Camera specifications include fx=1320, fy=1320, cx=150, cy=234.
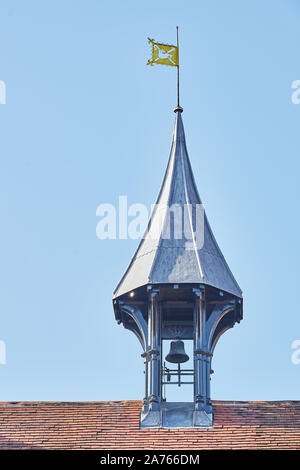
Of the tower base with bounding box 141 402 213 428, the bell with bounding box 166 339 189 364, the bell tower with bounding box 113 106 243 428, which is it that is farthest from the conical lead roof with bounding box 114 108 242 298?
the tower base with bounding box 141 402 213 428

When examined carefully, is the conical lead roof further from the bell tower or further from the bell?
the bell

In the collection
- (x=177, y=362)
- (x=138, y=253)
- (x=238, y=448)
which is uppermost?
(x=138, y=253)

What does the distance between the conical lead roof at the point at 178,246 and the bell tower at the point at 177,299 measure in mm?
22

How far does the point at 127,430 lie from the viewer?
30.4 m

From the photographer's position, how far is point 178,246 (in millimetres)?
33594

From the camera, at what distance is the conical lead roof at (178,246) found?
1293 inches

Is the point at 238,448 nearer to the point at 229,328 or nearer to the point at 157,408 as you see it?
the point at 157,408

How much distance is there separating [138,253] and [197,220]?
1765 millimetres

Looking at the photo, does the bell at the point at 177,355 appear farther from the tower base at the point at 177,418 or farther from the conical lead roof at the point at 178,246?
the tower base at the point at 177,418

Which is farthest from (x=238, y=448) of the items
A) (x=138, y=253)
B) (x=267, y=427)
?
(x=138, y=253)

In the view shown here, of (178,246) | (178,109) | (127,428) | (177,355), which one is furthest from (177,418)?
(178,109)

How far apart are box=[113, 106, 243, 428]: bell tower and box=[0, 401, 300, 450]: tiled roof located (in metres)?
0.45

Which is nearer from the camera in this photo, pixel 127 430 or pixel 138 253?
pixel 127 430

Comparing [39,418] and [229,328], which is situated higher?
[229,328]
